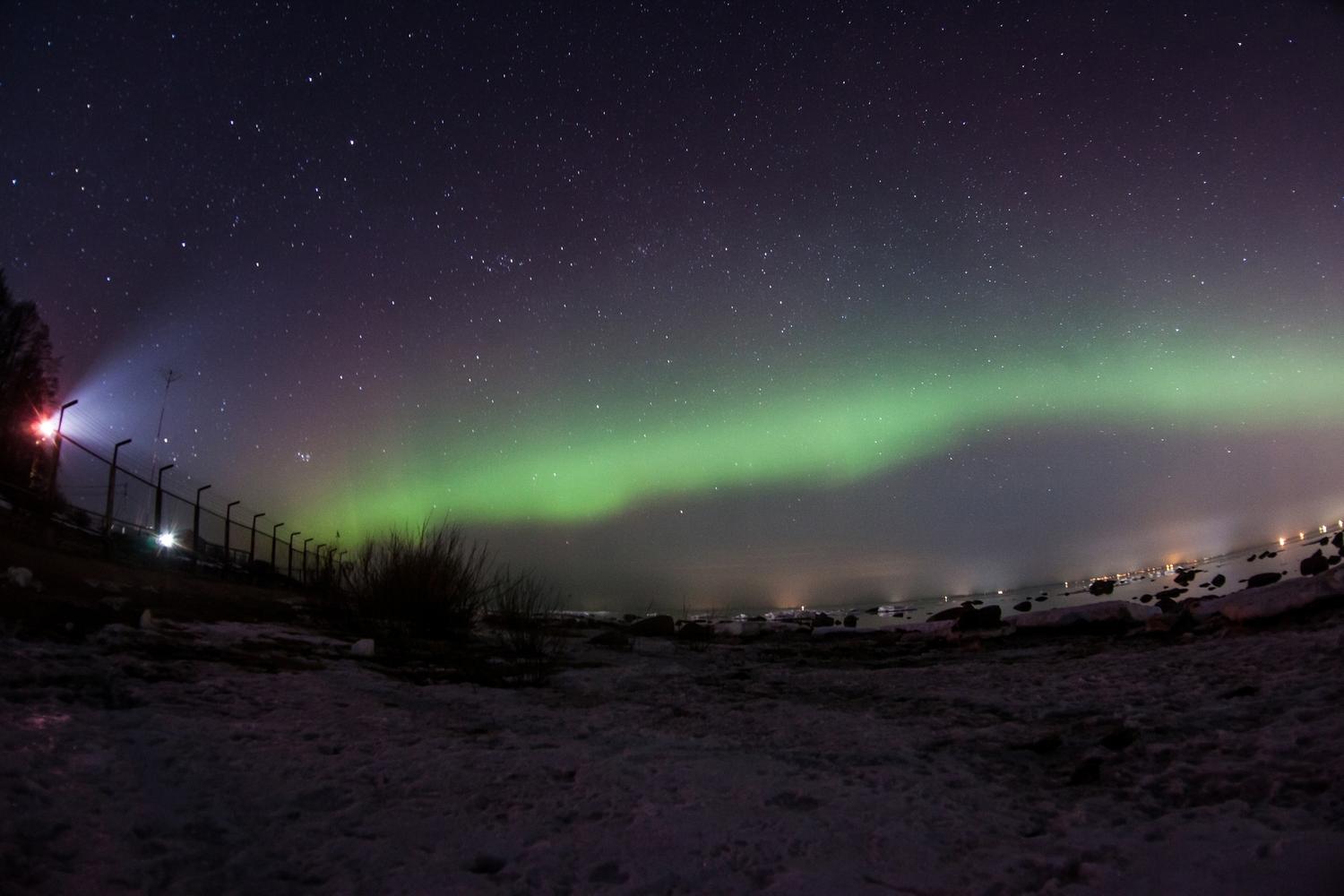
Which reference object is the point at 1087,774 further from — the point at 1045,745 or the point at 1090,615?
the point at 1090,615

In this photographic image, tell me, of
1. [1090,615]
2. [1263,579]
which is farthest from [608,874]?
[1263,579]

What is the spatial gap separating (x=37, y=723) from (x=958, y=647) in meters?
9.79

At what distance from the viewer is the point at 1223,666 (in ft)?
14.4

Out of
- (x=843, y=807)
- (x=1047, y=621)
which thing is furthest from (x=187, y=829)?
(x=1047, y=621)

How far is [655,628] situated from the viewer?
1513 cm

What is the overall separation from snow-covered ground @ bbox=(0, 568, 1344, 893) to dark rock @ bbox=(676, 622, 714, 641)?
859 cm

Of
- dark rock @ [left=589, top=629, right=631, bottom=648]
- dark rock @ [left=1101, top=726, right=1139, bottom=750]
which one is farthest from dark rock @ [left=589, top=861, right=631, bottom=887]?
dark rock @ [left=589, top=629, right=631, bottom=648]

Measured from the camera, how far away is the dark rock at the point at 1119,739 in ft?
9.96

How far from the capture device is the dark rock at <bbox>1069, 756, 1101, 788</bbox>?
8.79 feet

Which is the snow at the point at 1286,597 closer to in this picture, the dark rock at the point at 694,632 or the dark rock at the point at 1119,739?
the dark rock at the point at 1119,739

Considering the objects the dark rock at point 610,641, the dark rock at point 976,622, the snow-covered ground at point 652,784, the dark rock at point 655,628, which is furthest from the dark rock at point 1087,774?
the dark rock at point 655,628

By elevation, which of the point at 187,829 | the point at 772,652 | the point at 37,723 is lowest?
the point at 772,652

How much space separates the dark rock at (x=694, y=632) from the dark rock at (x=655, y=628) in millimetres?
282

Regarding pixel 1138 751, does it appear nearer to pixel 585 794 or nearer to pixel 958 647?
pixel 585 794
